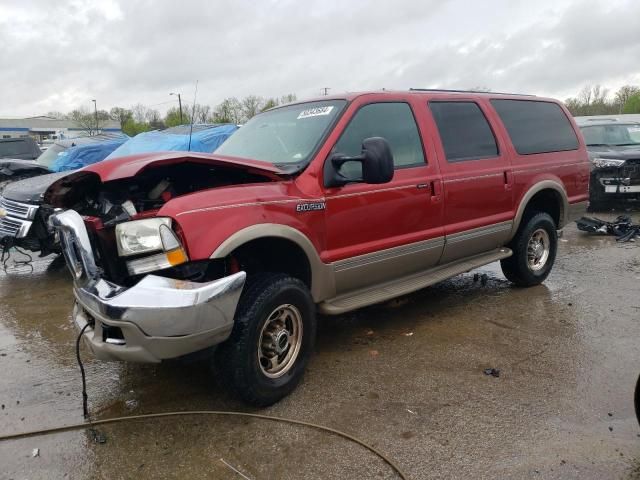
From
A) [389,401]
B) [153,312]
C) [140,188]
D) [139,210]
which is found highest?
[140,188]

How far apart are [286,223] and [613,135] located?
11371 millimetres

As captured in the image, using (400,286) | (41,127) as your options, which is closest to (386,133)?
(400,286)

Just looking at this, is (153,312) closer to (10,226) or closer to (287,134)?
(287,134)

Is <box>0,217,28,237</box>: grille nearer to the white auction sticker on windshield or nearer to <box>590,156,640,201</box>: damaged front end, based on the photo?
the white auction sticker on windshield

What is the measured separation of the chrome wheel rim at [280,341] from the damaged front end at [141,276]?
0.41 m

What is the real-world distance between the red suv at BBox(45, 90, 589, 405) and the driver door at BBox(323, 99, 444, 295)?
0.04 feet

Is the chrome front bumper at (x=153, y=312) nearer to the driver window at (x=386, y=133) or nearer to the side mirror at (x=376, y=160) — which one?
the side mirror at (x=376, y=160)

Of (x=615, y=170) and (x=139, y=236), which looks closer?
(x=139, y=236)

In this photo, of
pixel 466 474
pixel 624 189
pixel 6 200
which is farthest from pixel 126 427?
pixel 624 189

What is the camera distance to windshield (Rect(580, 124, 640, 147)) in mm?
11945

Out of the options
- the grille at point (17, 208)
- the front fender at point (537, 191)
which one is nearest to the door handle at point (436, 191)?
the front fender at point (537, 191)

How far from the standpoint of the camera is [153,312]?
2725mm

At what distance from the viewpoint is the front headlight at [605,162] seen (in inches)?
409

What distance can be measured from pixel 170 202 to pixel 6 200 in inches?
193
